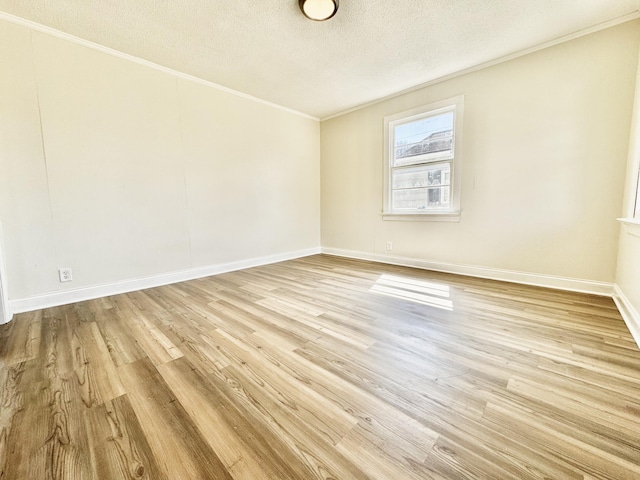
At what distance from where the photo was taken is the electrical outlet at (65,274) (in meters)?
2.35

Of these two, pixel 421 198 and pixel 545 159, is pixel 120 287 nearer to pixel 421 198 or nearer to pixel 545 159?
pixel 421 198

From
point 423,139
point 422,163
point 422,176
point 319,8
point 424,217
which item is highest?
point 319,8

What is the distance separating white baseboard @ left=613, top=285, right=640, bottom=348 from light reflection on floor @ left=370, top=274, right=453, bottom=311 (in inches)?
41.9

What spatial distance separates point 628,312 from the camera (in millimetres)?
1834

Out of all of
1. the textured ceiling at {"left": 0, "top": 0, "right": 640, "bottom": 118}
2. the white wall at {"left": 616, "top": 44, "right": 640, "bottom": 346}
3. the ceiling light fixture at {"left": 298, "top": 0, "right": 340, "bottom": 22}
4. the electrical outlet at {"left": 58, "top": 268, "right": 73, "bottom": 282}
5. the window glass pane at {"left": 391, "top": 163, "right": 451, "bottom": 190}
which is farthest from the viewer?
the window glass pane at {"left": 391, "top": 163, "right": 451, "bottom": 190}

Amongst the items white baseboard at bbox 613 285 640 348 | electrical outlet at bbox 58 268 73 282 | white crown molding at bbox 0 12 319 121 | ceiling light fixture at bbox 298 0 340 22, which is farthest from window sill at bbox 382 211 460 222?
electrical outlet at bbox 58 268 73 282

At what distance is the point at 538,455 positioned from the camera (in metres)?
0.86

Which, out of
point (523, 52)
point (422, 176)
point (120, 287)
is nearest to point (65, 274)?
point (120, 287)

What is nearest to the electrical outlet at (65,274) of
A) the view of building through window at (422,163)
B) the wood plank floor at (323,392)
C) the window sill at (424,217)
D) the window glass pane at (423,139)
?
the wood plank floor at (323,392)

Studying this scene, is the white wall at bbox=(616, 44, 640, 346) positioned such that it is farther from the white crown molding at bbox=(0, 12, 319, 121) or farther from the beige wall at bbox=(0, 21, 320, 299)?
the white crown molding at bbox=(0, 12, 319, 121)

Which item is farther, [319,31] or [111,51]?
[111,51]

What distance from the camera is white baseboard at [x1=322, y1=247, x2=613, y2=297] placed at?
2.42m

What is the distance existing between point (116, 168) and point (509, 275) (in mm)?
4444

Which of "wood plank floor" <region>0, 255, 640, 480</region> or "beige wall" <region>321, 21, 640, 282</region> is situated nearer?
"wood plank floor" <region>0, 255, 640, 480</region>
